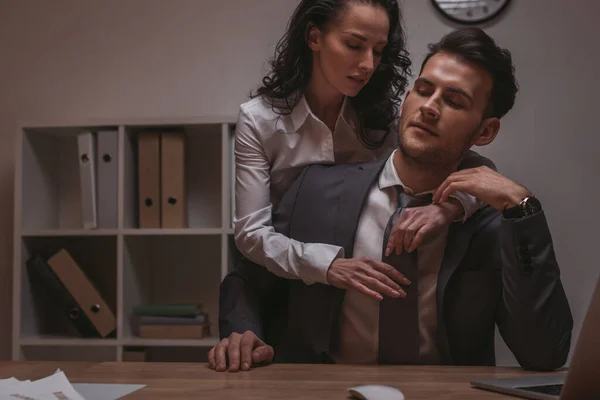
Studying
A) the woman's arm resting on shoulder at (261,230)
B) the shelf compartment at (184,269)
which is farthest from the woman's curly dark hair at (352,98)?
the shelf compartment at (184,269)

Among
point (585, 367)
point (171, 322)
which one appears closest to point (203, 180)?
point (171, 322)

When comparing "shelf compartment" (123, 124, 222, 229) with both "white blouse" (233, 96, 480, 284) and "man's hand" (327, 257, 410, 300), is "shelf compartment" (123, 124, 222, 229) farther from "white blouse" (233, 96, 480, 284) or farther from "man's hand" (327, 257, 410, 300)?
"man's hand" (327, 257, 410, 300)

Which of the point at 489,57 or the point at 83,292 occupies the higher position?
the point at 489,57

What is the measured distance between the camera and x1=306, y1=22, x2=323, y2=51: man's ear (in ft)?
6.35

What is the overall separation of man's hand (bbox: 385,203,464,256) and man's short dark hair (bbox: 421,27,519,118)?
0.30 m

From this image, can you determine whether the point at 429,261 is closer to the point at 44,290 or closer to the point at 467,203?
the point at 467,203

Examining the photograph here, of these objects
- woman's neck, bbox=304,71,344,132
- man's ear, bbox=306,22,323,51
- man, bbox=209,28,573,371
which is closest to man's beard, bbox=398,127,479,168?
man, bbox=209,28,573,371

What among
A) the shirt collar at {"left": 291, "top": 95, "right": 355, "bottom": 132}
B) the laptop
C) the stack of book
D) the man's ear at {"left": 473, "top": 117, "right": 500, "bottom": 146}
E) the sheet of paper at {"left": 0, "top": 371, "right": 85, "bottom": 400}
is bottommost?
the stack of book

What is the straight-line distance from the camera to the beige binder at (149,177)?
105 inches

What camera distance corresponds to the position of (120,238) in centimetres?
260

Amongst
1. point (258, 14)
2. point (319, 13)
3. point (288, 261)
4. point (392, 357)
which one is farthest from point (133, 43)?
point (392, 357)

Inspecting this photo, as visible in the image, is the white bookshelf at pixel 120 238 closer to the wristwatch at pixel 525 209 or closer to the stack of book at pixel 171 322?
the stack of book at pixel 171 322

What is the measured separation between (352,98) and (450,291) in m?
0.73

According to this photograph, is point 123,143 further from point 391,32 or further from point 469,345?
point 469,345
